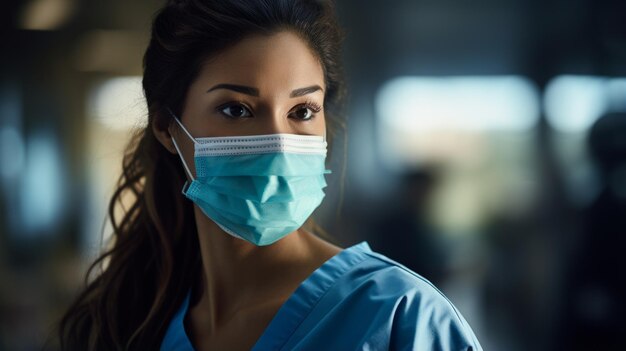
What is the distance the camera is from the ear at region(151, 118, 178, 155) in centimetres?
139

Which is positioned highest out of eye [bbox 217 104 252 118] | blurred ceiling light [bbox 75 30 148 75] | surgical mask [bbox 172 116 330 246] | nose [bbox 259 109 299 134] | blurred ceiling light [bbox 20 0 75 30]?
blurred ceiling light [bbox 20 0 75 30]

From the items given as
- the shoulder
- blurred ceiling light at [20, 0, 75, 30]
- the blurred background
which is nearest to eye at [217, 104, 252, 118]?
the shoulder

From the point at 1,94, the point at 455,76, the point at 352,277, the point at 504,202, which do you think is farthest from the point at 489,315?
the point at 1,94

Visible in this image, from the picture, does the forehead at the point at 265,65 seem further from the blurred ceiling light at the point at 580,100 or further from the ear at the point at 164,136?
the blurred ceiling light at the point at 580,100

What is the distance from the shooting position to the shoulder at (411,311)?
1.04 metres

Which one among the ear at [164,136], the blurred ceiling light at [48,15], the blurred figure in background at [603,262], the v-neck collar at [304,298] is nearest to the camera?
the v-neck collar at [304,298]

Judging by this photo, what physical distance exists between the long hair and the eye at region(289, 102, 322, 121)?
117 mm

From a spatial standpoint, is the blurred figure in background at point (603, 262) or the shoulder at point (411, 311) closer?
the shoulder at point (411, 311)

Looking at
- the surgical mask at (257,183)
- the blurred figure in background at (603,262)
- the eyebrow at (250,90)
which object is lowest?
the blurred figure in background at (603,262)

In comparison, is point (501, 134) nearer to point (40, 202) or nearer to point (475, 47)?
point (475, 47)

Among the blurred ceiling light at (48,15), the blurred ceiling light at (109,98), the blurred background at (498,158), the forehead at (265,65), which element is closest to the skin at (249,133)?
the forehead at (265,65)

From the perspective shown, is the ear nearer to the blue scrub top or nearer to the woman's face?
the woman's face

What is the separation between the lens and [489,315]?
3.00 m

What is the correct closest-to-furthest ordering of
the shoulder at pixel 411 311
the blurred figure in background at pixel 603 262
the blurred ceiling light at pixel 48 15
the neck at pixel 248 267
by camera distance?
the shoulder at pixel 411 311
the neck at pixel 248 267
the blurred figure in background at pixel 603 262
the blurred ceiling light at pixel 48 15
